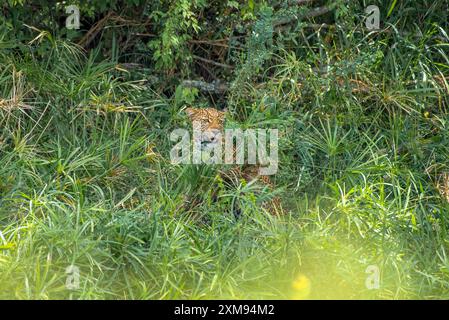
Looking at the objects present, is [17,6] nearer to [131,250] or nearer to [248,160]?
[248,160]

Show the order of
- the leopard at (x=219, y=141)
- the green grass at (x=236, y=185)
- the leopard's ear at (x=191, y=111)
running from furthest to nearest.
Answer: the leopard's ear at (x=191, y=111)
the leopard at (x=219, y=141)
the green grass at (x=236, y=185)

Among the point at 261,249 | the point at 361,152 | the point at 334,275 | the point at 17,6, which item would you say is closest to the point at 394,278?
the point at 334,275

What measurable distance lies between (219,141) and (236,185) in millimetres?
349

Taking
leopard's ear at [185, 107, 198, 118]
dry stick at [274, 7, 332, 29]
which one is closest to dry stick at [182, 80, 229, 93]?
leopard's ear at [185, 107, 198, 118]

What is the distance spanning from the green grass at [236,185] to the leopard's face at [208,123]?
93mm

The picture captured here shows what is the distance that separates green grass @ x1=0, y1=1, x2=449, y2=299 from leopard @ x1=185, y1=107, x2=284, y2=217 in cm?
7

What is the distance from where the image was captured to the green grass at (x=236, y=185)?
5109 mm

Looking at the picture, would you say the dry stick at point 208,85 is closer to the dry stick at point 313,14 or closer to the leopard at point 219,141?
the leopard at point 219,141

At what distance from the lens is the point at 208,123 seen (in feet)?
21.0

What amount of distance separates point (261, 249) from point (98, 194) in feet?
3.69

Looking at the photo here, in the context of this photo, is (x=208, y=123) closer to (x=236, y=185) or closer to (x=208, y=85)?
(x=236, y=185)

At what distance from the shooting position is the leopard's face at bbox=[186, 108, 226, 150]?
20.5 ft

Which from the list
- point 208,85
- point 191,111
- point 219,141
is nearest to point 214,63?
point 208,85

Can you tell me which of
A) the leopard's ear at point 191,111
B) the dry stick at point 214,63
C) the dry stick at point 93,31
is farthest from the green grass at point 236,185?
the dry stick at point 214,63
